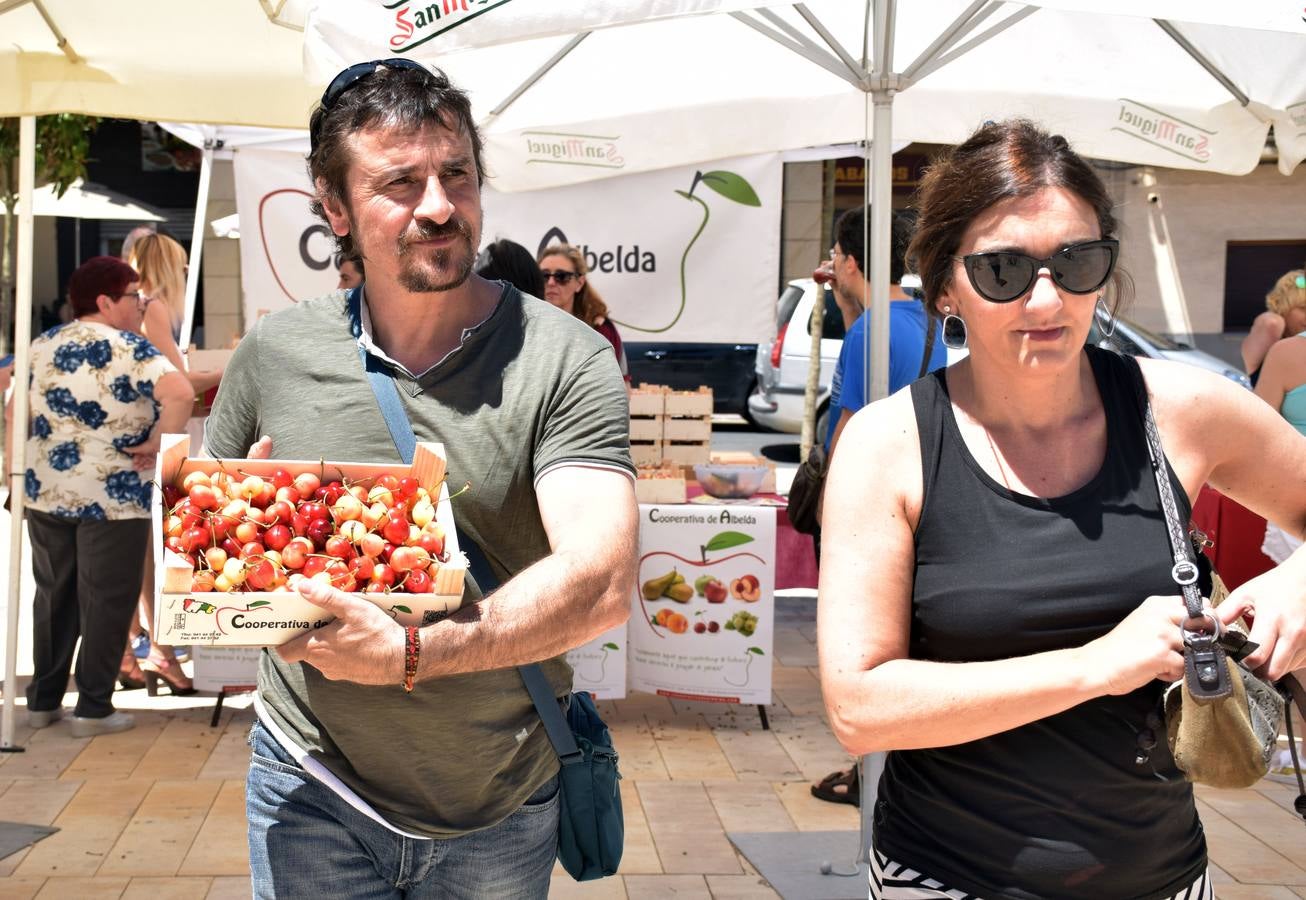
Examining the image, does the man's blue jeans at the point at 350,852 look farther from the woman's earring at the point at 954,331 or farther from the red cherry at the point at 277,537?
the woman's earring at the point at 954,331

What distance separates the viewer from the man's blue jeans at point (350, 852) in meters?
2.01

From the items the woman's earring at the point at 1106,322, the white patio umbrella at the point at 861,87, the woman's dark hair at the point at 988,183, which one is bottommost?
the woman's earring at the point at 1106,322

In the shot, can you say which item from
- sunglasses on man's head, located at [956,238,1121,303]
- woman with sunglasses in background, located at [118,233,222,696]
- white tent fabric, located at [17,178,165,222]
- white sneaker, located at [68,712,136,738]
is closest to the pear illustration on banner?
woman with sunglasses in background, located at [118,233,222,696]

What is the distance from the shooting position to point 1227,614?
171 centimetres

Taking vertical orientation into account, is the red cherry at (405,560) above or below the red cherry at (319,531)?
below

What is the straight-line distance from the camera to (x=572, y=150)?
21.4 feet

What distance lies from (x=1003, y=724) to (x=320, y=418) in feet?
3.49

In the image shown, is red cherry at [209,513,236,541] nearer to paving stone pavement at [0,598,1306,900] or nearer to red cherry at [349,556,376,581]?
red cherry at [349,556,376,581]

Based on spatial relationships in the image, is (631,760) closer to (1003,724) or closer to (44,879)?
(44,879)

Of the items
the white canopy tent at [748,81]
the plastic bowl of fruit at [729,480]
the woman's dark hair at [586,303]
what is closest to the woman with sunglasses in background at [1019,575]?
the white canopy tent at [748,81]

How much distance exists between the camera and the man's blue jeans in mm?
2012

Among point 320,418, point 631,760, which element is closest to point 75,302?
point 631,760

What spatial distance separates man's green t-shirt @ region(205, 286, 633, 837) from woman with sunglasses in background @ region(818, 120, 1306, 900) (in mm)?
417

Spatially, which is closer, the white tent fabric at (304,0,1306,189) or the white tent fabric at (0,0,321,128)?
the white tent fabric at (0,0,321,128)
